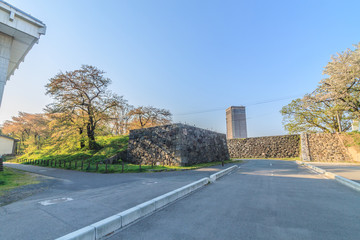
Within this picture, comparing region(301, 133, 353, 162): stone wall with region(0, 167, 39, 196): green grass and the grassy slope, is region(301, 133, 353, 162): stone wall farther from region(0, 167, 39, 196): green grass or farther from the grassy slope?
region(0, 167, 39, 196): green grass

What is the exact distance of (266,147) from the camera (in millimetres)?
27438

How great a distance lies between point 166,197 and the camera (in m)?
4.43

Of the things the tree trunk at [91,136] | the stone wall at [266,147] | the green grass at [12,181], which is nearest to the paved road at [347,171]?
the stone wall at [266,147]

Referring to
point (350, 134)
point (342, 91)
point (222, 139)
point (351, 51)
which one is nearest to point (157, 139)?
point (222, 139)

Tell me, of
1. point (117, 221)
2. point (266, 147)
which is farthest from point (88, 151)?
point (266, 147)

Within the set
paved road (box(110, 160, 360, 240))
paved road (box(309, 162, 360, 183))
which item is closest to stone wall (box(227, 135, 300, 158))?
paved road (box(309, 162, 360, 183))

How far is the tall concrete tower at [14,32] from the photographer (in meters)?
10.7

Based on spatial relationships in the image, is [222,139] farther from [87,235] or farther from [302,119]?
[87,235]

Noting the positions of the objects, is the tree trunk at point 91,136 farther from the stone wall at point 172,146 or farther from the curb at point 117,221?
the curb at point 117,221

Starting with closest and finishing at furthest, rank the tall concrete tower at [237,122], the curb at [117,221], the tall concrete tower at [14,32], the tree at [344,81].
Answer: the curb at [117,221]
the tall concrete tower at [14,32]
the tree at [344,81]
the tall concrete tower at [237,122]

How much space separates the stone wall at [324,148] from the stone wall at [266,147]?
2.60 m

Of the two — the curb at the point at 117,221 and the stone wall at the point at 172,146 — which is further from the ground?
the stone wall at the point at 172,146

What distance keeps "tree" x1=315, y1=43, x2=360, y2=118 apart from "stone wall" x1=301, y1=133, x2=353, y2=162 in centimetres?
402

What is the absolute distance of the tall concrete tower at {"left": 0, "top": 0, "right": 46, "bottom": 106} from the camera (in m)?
10.7
